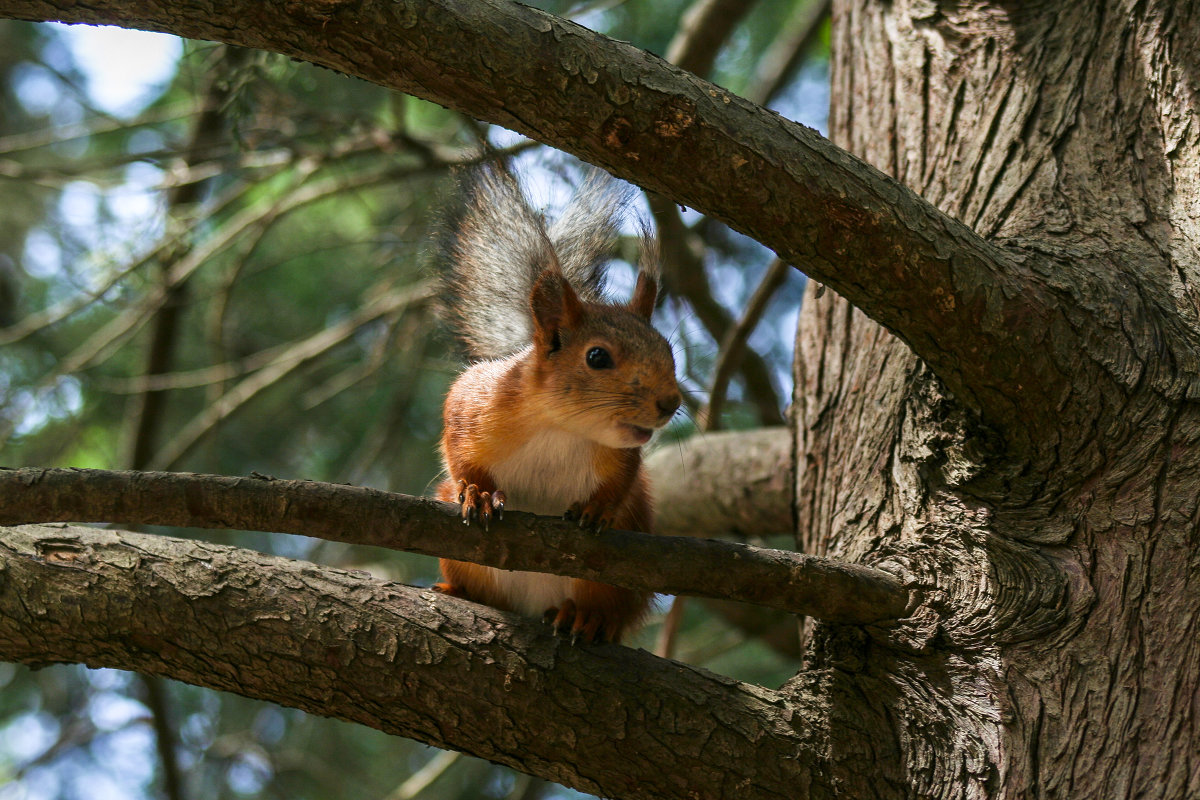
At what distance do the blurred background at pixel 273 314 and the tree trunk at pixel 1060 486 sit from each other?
81 cm

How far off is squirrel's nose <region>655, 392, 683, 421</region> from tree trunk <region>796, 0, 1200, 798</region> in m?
0.37

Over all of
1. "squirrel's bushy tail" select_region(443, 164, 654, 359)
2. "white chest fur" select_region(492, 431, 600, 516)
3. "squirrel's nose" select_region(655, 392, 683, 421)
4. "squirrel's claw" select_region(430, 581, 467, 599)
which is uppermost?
"squirrel's bushy tail" select_region(443, 164, 654, 359)

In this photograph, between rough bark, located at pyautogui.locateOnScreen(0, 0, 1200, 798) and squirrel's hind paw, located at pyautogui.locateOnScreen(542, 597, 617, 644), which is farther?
squirrel's hind paw, located at pyautogui.locateOnScreen(542, 597, 617, 644)

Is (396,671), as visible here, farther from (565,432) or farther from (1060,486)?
(1060,486)

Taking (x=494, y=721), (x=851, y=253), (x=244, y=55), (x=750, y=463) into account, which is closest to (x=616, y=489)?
(x=494, y=721)

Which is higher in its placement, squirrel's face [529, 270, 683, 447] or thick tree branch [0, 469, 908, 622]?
squirrel's face [529, 270, 683, 447]

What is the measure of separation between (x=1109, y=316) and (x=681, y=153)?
2.42 feet

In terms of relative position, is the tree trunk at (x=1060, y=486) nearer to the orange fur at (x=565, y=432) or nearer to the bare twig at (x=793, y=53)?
the orange fur at (x=565, y=432)

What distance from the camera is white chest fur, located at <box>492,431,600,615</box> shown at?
207 cm

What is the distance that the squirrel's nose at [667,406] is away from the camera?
1.95 m

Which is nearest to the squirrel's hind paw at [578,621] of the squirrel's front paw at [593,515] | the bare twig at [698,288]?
the squirrel's front paw at [593,515]

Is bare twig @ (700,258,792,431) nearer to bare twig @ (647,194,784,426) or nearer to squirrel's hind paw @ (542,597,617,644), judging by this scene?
bare twig @ (647,194,784,426)

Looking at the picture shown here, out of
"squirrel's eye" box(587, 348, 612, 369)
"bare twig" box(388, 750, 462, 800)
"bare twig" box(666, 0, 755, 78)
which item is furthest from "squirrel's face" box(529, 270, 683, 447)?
"bare twig" box(388, 750, 462, 800)

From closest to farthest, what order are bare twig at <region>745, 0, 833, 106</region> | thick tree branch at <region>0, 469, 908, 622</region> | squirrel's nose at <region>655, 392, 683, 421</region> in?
1. thick tree branch at <region>0, 469, 908, 622</region>
2. squirrel's nose at <region>655, 392, 683, 421</region>
3. bare twig at <region>745, 0, 833, 106</region>
